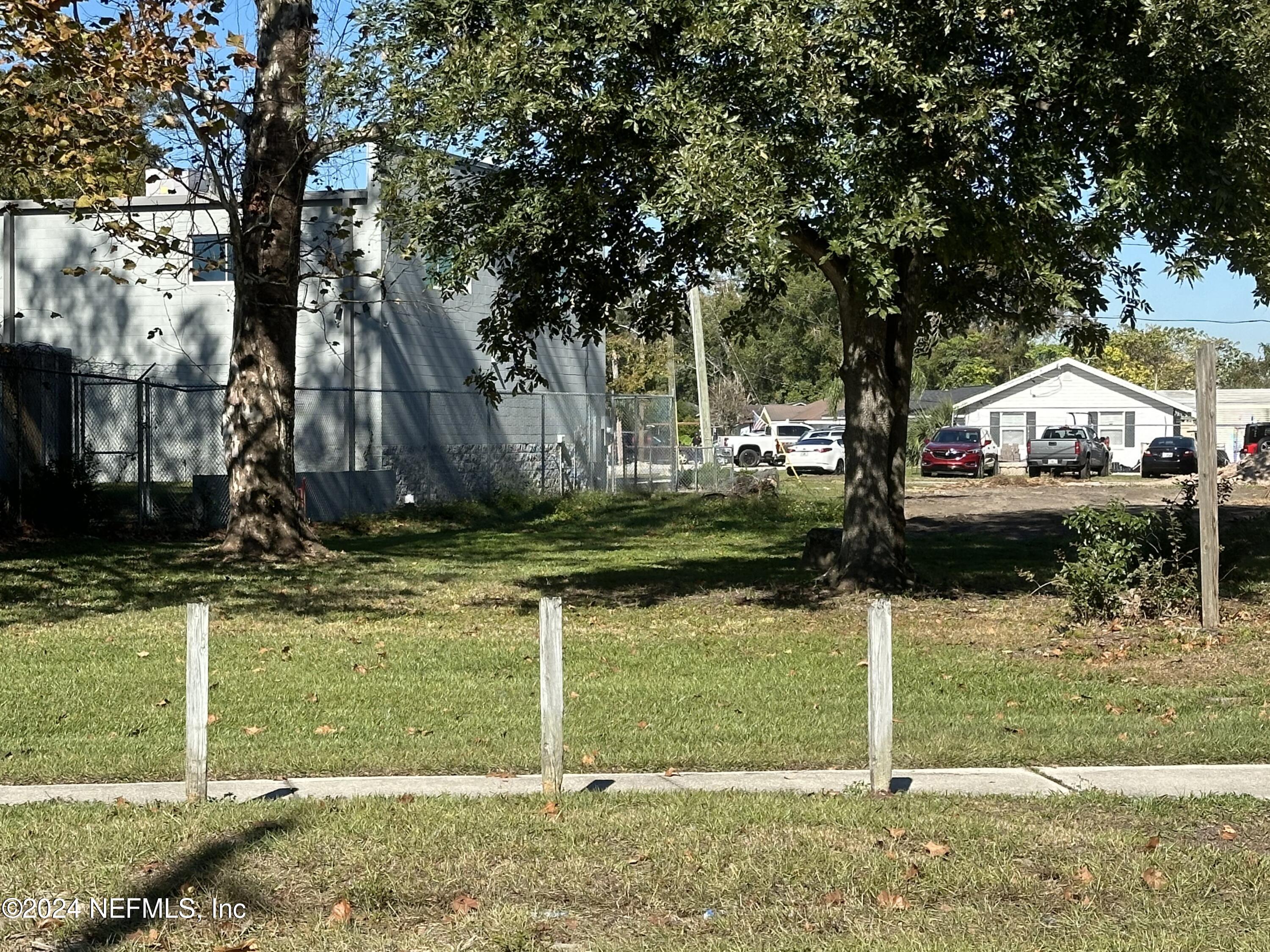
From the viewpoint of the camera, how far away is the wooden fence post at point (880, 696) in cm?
695

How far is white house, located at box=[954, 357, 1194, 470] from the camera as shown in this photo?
200 ft

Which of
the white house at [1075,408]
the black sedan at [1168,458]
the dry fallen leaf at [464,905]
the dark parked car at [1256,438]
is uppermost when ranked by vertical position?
the white house at [1075,408]

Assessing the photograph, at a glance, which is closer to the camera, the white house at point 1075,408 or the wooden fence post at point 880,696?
the wooden fence post at point 880,696

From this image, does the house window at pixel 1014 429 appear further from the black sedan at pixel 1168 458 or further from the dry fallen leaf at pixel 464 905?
the dry fallen leaf at pixel 464 905

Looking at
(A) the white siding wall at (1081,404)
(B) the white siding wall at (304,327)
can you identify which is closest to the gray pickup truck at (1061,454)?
(A) the white siding wall at (1081,404)

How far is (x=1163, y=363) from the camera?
101 meters

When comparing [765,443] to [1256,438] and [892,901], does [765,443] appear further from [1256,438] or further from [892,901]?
[892,901]

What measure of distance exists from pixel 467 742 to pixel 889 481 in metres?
8.56

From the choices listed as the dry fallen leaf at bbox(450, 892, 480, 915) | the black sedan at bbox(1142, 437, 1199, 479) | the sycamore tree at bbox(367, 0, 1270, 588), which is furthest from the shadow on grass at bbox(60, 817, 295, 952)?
the black sedan at bbox(1142, 437, 1199, 479)

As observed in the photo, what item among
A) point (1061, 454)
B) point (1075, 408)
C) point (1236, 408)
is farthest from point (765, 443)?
point (1236, 408)

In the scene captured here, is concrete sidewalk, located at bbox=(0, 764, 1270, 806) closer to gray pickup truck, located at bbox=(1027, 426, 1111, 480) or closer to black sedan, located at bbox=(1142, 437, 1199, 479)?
gray pickup truck, located at bbox=(1027, 426, 1111, 480)

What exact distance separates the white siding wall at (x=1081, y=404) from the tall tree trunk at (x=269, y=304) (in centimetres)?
4572

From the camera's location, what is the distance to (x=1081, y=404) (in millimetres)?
61188

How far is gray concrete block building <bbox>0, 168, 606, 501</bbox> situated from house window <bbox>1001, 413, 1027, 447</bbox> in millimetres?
36467
